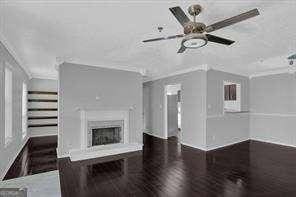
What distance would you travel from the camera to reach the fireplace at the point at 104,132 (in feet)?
15.1

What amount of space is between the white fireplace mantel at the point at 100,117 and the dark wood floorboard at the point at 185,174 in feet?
1.98

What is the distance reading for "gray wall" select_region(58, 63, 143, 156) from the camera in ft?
14.1

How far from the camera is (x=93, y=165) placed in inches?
151

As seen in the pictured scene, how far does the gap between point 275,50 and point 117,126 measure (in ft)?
13.6

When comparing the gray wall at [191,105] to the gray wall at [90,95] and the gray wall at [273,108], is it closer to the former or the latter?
the gray wall at [90,95]

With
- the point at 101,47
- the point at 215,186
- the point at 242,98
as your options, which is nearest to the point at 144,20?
the point at 101,47

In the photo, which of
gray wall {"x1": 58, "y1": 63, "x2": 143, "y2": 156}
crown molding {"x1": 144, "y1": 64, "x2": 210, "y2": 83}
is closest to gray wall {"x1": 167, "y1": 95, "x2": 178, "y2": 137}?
crown molding {"x1": 144, "y1": 64, "x2": 210, "y2": 83}

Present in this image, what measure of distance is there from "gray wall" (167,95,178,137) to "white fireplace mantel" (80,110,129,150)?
2.34m

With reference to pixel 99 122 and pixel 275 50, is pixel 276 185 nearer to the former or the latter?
pixel 275 50

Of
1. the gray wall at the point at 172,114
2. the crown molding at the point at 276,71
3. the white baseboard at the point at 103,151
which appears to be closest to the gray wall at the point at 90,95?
the white baseboard at the point at 103,151

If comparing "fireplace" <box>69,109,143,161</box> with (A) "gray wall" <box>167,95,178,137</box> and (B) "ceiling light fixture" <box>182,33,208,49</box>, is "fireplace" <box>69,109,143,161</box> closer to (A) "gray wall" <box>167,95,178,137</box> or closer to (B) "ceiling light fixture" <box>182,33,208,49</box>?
(A) "gray wall" <box>167,95,178,137</box>

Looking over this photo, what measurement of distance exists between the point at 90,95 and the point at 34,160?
1987 millimetres

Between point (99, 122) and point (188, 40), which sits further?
point (99, 122)

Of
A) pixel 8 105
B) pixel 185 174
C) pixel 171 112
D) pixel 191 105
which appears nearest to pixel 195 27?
pixel 185 174
